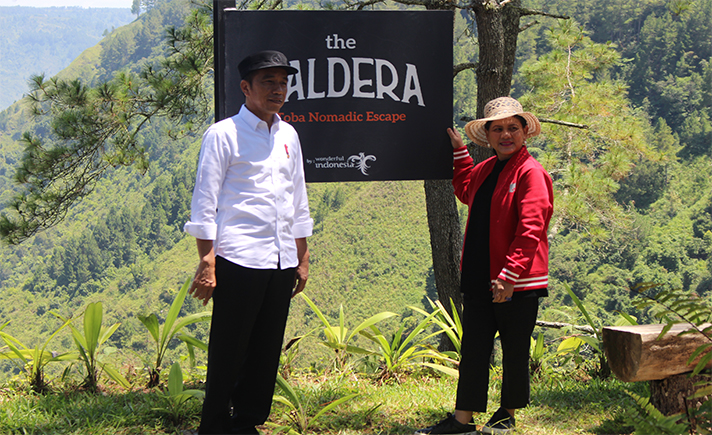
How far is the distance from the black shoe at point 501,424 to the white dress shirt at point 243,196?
0.97 meters

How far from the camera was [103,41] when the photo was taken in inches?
3088

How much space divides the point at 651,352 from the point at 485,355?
61 cm

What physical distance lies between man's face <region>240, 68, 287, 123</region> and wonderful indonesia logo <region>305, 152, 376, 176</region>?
501mm

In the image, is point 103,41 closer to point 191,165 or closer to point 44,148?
point 191,165

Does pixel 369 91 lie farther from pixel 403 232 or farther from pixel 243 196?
pixel 403 232

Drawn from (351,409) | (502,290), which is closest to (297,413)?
(351,409)

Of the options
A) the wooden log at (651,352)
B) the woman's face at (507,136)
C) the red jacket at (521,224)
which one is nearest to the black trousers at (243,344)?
the red jacket at (521,224)

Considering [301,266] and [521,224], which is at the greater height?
[521,224]

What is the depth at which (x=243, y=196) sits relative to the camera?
1742 mm

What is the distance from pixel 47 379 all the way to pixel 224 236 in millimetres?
1716

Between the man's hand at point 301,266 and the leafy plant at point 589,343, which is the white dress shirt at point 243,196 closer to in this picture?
the man's hand at point 301,266

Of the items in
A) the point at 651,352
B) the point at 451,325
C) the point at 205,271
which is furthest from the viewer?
the point at 451,325

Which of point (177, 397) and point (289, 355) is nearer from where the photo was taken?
point (177, 397)

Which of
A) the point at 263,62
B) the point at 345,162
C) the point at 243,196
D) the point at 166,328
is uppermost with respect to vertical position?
the point at 263,62
